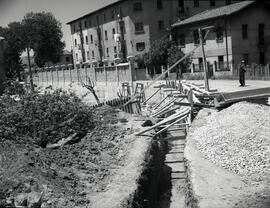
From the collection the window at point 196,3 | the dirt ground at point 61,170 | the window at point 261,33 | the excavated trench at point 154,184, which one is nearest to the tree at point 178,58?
the window at point 261,33

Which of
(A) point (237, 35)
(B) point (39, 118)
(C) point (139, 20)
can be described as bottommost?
(B) point (39, 118)

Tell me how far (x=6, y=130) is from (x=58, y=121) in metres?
1.93

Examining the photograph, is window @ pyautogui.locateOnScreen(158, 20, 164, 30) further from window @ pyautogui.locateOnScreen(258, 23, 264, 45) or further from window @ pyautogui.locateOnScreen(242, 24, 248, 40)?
window @ pyautogui.locateOnScreen(242, 24, 248, 40)

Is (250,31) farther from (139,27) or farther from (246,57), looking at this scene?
(139,27)

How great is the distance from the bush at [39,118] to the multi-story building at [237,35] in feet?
74.6

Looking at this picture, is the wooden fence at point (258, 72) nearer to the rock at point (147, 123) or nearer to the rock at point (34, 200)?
A: the rock at point (147, 123)

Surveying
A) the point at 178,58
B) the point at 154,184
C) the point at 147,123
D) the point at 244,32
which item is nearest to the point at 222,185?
the point at 154,184

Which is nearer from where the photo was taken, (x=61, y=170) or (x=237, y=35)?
(x=61, y=170)

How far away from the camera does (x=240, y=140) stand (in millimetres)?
11758

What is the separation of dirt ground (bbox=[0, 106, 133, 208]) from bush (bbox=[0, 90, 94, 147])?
1.01m

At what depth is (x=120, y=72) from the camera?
38.2 metres

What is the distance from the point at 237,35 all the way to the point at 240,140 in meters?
27.0

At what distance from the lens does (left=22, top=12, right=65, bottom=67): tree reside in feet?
220

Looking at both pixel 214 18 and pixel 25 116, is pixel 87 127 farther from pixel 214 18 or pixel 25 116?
pixel 214 18
